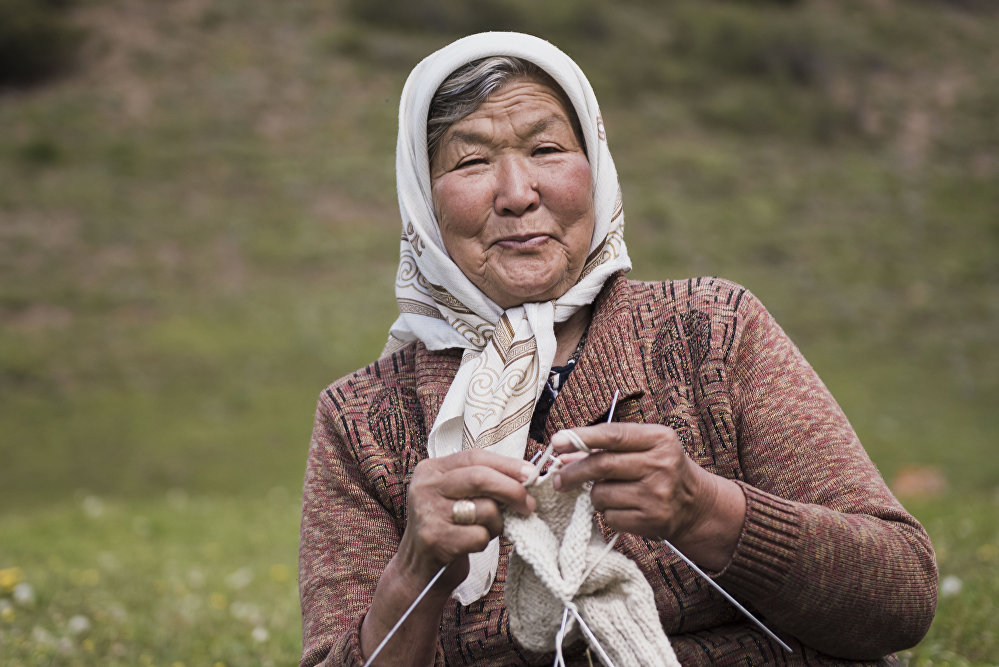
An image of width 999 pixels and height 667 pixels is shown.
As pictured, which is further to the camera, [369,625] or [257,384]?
[257,384]

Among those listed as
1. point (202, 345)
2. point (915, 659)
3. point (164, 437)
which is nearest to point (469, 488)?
point (915, 659)

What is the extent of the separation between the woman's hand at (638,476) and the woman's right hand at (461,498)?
3.9 inches

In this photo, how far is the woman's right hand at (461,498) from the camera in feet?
6.79

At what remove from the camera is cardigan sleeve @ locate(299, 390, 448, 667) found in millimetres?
2523

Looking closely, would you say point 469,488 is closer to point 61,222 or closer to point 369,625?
point 369,625

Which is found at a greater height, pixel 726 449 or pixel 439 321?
pixel 439 321

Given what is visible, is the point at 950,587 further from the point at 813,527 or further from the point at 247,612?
the point at 247,612

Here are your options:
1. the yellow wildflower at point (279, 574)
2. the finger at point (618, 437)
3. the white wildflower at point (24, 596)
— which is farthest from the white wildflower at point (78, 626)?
the finger at point (618, 437)

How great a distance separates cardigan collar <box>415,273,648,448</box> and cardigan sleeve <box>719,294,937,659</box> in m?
0.26

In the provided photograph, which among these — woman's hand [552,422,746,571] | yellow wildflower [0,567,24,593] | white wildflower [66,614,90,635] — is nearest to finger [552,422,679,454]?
woman's hand [552,422,746,571]

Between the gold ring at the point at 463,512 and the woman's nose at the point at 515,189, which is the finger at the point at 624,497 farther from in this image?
the woman's nose at the point at 515,189

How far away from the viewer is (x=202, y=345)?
17438 mm

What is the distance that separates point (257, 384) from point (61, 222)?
7.89 metres

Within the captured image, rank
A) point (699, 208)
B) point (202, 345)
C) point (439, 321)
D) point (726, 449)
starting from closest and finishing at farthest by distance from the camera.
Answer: point (726, 449) < point (439, 321) < point (202, 345) < point (699, 208)
